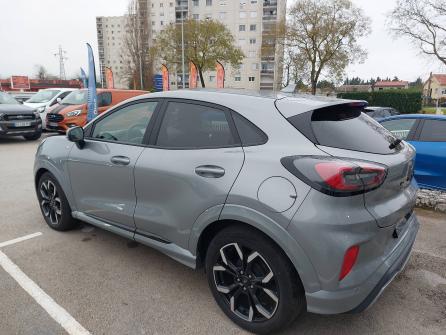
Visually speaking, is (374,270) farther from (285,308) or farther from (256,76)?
(256,76)

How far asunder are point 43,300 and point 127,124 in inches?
65.0

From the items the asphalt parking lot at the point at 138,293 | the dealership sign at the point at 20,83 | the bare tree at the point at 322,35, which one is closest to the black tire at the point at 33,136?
the asphalt parking lot at the point at 138,293

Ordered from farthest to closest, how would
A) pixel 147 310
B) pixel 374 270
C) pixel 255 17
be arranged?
pixel 255 17
pixel 147 310
pixel 374 270

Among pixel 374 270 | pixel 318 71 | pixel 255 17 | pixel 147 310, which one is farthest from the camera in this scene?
pixel 255 17

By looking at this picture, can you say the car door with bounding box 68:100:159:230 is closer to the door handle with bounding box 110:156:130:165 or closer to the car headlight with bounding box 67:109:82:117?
the door handle with bounding box 110:156:130:165

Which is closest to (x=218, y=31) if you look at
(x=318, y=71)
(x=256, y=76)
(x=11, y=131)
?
(x=318, y=71)

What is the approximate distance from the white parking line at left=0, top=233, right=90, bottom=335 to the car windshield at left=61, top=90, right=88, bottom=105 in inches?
378

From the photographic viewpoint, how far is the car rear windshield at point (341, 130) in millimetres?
2146

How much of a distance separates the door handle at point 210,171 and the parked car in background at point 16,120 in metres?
9.99

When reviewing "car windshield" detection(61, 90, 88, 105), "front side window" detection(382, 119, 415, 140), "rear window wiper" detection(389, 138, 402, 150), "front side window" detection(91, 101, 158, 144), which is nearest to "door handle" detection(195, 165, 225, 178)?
"front side window" detection(91, 101, 158, 144)

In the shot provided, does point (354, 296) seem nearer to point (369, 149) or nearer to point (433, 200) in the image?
point (369, 149)

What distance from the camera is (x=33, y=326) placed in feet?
7.72

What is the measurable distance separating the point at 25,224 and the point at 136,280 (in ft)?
6.92

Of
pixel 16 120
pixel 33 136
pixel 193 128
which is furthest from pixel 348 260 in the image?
pixel 33 136
